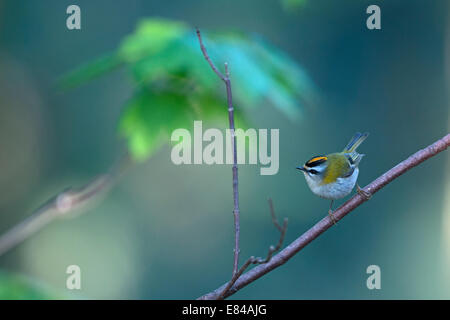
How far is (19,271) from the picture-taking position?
235 cm

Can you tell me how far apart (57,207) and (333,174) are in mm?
667

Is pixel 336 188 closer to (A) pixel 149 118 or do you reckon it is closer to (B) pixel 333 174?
(B) pixel 333 174

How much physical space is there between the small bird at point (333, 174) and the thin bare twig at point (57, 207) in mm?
482

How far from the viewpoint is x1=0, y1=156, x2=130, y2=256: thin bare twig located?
2.69ft

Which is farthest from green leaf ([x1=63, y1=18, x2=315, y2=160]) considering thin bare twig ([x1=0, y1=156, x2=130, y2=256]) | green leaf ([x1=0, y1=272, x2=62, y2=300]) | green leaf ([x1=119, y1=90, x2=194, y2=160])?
green leaf ([x1=0, y1=272, x2=62, y2=300])

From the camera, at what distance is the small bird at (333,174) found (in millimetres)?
1190

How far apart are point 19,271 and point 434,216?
6.56 feet

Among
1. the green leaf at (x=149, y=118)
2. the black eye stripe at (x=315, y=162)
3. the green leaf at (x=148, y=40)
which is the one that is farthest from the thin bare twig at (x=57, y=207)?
the black eye stripe at (x=315, y=162)

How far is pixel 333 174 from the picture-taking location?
1.25 metres

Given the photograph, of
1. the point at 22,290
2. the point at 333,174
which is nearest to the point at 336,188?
the point at 333,174

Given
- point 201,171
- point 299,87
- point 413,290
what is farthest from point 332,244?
point 299,87

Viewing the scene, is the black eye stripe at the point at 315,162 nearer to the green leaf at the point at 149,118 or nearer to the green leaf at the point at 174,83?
the green leaf at the point at 174,83

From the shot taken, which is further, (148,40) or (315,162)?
(315,162)
